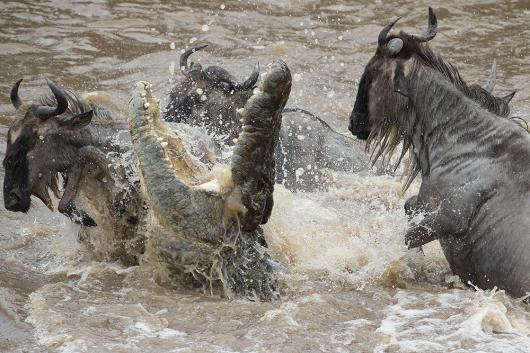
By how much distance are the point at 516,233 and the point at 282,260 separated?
1.58m

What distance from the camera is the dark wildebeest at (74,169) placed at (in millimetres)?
7234

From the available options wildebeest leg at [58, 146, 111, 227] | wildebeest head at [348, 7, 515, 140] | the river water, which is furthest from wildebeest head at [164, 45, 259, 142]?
wildebeest leg at [58, 146, 111, 227]

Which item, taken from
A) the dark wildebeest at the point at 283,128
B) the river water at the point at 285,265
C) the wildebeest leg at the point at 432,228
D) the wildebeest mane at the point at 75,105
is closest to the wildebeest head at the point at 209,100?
the dark wildebeest at the point at 283,128

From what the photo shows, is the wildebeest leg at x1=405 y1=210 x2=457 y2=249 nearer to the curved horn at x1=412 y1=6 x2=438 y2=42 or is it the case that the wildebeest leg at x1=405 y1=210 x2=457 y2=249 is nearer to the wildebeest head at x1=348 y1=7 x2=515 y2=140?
the wildebeest head at x1=348 y1=7 x2=515 y2=140

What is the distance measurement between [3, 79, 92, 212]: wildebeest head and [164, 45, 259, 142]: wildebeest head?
2169mm

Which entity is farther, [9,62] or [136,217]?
[9,62]

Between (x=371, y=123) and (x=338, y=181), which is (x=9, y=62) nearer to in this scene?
(x=338, y=181)

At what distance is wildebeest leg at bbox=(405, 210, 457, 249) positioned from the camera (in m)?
7.21

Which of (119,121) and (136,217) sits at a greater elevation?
(119,121)

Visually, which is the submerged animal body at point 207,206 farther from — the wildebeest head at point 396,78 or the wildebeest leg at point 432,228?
the wildebeest head at point 396,78

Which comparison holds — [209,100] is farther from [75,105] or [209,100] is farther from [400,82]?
[400,82]

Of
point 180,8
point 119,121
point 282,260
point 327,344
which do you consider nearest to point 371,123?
point 282,260

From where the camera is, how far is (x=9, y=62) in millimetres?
12828

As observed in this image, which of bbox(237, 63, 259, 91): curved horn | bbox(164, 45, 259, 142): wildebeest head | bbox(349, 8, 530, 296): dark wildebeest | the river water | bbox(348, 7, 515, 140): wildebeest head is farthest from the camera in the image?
bbox(164, 45, 259, 142): wildebeest head
